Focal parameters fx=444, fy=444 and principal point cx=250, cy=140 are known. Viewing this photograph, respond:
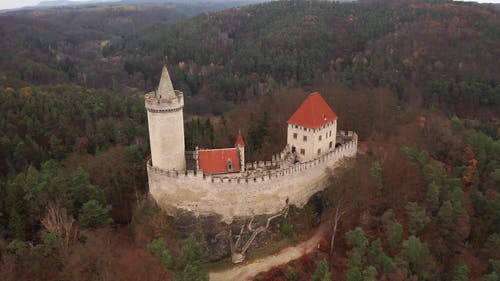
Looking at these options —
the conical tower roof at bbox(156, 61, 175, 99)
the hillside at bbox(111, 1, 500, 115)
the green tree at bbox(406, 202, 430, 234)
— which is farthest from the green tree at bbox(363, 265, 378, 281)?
the hillside at bbox(111, 1, 500, 115)

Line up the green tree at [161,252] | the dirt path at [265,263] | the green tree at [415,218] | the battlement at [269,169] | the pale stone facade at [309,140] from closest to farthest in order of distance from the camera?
the green tree at [161,252], the dirt path at [265,263], the battlement at [269,169], the green tree at [415,218], the pale stone facade at [309,140]

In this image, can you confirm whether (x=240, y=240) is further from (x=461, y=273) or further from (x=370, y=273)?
(x=461, y=273)

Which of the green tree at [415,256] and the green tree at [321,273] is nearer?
the green tree at [321,273]

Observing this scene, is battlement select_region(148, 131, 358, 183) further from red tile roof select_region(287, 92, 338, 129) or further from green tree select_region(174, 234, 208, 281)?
green tree select_region(174, 234, 208, 281)

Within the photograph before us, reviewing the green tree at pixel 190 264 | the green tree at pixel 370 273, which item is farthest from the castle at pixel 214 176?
the green tree at pixel 370 273

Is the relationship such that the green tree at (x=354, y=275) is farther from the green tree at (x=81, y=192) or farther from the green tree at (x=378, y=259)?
the green tree at (x=81, y=192)

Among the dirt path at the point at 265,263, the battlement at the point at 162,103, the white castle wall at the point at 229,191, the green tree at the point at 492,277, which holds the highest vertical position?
the battlement at the point at 162,103

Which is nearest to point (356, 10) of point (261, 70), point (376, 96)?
point (261, 70)
